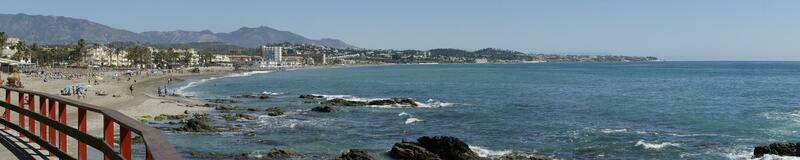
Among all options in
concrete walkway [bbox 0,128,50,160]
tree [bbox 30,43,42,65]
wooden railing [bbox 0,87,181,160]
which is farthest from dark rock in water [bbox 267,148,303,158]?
tree [bbox 30,43,42,65]

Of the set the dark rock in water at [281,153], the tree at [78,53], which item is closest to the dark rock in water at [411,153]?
the dark rock in water at [281,153]

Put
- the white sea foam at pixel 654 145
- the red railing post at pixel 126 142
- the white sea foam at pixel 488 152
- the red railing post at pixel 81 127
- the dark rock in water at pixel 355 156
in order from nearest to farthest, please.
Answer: the red railing post at pixel 126 142, the red railing post at pixel 81 127, the dark rock in water at pixel 355 156, the white sea foam at pixel 488 152, the white sea foam at pixel 654 145

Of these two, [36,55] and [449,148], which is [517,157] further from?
[36,55]

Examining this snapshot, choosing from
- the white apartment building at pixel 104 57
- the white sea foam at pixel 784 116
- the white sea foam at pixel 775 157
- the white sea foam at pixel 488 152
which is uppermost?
the white apartment building at pixel 104 57

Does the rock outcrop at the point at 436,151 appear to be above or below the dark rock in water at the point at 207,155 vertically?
above

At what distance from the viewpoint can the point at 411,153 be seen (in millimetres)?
23422

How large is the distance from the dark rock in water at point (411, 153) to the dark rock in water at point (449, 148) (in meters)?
0.43

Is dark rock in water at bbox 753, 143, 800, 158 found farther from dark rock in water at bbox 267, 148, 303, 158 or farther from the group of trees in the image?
the group of trees

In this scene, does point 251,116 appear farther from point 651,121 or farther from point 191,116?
point 651,121

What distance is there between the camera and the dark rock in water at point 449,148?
924 inches

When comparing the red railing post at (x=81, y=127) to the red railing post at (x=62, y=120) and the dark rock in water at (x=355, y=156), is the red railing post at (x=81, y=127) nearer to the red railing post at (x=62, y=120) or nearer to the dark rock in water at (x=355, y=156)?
the red railing post at (x=62, y=120)

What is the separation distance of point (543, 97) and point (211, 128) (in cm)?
3924

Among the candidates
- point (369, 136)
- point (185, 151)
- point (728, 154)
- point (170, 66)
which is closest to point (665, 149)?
point (728, 154)

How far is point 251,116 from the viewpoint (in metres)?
41.3
